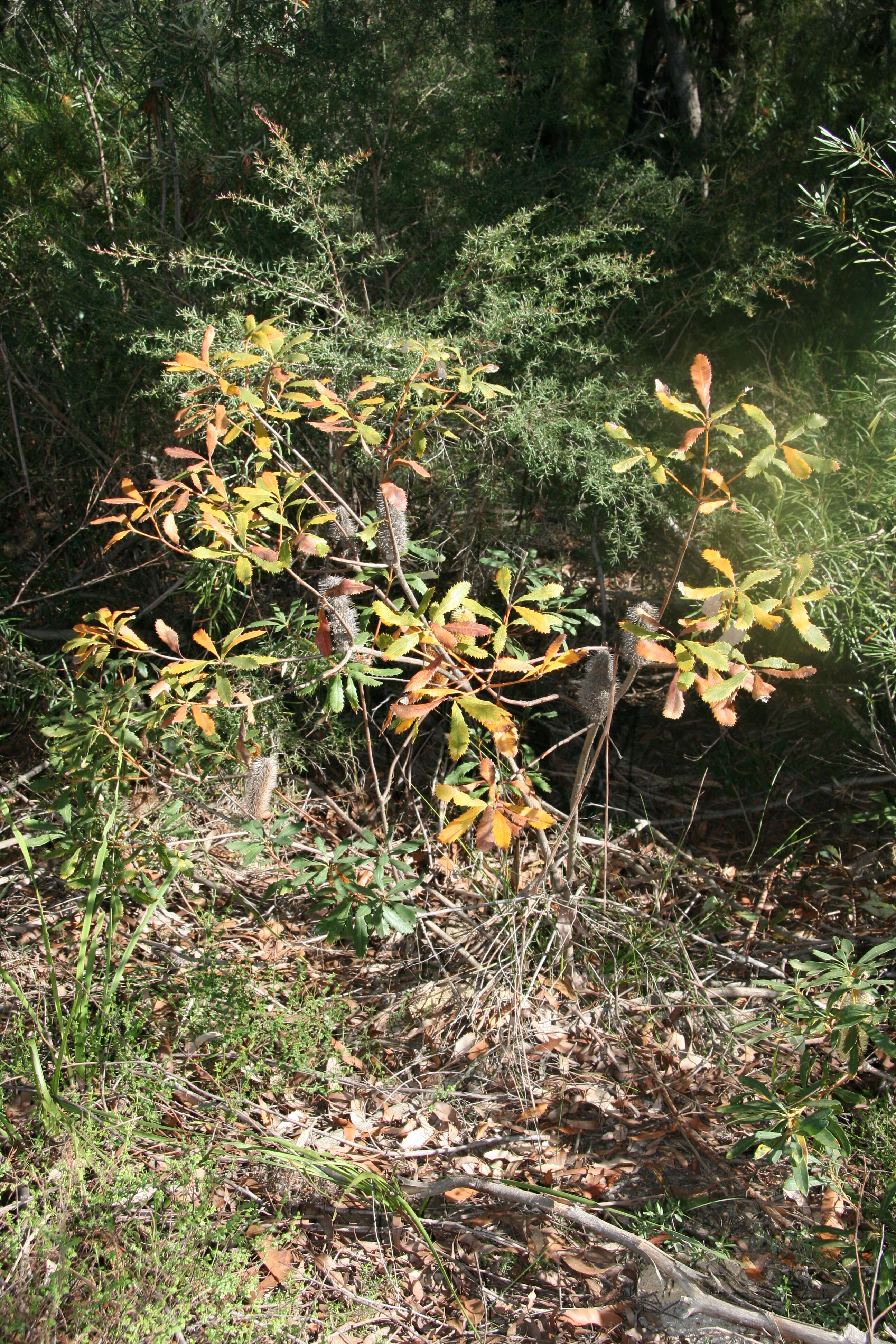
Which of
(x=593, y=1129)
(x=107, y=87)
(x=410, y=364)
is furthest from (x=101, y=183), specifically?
(x=593, y=1129)

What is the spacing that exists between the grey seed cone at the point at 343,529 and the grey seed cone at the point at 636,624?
613 mm

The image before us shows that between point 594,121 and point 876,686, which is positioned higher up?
point 594,121

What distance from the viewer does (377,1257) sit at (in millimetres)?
2057

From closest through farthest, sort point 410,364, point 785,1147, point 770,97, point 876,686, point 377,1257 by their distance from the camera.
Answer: point 785,1147, point 377,1257, point 410,364, point 876,686, point 770,97

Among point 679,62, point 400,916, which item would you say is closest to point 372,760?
point 400,916

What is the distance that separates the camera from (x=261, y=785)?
241 centimetres

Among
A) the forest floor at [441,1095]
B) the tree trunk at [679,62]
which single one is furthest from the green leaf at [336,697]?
the tree trunk at [679,62]

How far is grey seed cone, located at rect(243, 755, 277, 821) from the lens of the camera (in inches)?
94.6

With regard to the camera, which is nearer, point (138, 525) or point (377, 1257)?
point (377, 1257)

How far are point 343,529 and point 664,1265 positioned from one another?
1.61 metres

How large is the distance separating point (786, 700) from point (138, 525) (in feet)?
8.09

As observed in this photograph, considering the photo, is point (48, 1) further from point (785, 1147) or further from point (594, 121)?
point (785, 1147)

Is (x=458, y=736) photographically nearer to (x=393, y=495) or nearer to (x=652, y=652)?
(x=652, y=652)

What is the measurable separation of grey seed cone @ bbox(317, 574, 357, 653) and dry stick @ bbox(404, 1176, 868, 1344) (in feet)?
3.95
